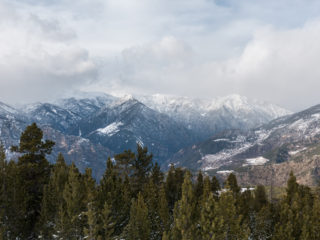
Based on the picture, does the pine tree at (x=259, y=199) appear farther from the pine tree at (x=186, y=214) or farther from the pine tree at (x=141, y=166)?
the pine tree at (x=186, y=214)

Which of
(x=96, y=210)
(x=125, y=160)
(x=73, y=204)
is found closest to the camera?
(x=73, y=204)

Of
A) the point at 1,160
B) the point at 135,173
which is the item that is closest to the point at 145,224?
the point at 1,160

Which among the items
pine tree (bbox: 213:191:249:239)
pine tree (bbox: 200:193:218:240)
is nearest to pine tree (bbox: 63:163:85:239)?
pine tree (bbox: 200:193:218:240)

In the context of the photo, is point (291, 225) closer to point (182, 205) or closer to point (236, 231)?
point (236, 231)

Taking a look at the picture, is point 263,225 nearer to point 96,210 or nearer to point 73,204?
point 96,210

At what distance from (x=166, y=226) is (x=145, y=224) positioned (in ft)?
25.4

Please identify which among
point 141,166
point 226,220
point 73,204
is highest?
point 141,166

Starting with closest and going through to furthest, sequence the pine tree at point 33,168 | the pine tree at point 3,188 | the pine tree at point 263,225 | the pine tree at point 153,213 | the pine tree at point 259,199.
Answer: the pine tree at point 3,188 < the pine tree at point 33,168 < the pine tree at point 153,213 < the pine tree at point 263,225 < the pine tree at point 259,199

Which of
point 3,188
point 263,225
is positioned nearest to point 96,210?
point 3,188

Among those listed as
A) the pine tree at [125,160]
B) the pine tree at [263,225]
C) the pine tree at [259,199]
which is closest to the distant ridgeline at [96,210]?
the pine tree at [263,225]

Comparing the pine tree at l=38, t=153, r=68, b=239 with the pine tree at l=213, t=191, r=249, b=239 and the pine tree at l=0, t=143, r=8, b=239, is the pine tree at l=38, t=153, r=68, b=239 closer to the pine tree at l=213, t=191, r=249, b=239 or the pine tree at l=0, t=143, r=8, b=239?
the pine tree at l=0, t=143, r=8, b=239

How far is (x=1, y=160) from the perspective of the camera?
4669cm

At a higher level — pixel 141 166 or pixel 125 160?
pixel 125 160

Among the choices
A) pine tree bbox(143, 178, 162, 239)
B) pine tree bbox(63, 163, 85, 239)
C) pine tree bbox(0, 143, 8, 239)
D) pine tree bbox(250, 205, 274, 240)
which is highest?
pine tree bbox(0, 143, 8, 239)
